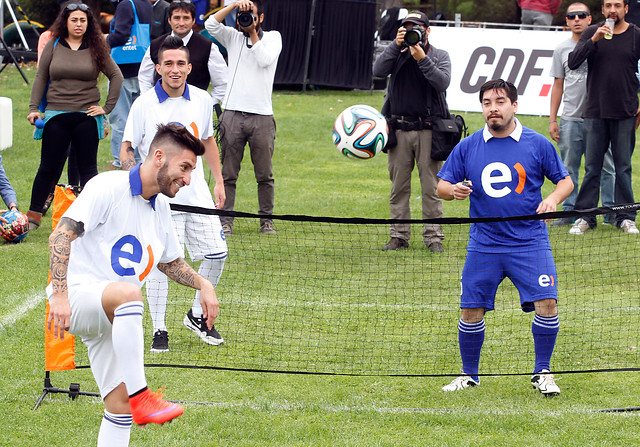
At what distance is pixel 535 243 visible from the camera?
20.0ft

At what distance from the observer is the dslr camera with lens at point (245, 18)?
927 centimetres

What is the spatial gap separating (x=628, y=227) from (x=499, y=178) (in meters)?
5.20

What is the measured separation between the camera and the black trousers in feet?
31.6

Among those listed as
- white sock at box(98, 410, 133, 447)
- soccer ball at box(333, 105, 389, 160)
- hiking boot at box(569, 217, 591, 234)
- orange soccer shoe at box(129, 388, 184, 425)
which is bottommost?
white sock at box(98, 410, 133, 447)

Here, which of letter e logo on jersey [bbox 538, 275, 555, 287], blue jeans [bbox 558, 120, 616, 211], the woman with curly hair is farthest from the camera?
blue jeans [bbox 558, 120, 616, 211]

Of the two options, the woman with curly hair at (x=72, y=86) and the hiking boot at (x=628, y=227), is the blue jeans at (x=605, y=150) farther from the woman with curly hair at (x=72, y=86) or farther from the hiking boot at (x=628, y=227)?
the woman with curly hair at (x=72, y=86)

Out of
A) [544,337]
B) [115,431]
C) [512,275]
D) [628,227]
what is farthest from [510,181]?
[628,227]

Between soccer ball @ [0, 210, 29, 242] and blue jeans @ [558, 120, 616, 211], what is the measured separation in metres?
6.73

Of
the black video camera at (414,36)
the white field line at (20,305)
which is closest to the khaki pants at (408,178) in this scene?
the black video camera at (414,36)

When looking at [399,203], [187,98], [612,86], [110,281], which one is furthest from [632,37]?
[110,281]

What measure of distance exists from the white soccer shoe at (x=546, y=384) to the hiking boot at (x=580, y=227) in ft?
16.0

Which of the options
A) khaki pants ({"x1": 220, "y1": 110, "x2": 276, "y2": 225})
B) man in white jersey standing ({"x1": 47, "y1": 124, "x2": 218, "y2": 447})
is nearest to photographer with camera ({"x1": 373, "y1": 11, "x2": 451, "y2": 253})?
khaki pants ({"x1": 220, "y1": 110, "x2": 276, "y2": 225})

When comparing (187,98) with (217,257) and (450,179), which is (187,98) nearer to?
(217,257)

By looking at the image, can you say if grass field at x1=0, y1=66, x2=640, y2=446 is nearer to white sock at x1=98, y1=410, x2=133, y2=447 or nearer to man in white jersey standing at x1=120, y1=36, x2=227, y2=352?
man in white jersey standing at x1=120, y1=36, x2=227, y2=352
